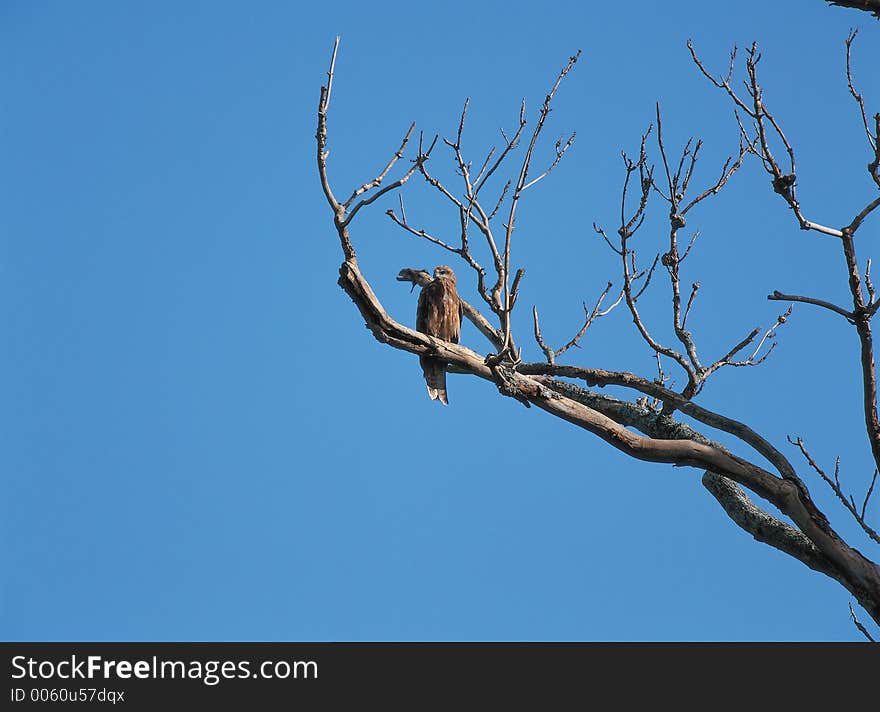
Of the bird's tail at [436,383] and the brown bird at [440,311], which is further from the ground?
the brown bird at [440,311]

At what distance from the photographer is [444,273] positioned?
7508 millimetres

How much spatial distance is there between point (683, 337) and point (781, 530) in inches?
41.4

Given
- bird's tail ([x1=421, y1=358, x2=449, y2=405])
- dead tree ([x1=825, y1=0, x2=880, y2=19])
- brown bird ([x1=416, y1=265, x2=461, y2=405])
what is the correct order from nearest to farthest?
dead tree ([x1=825, y1=0, x2=880, y2=19]), bird's tail ([x1=421, y1=358, x2=449, y2=405]), brown bird ([x1=416, y1=265, x2=461, y2=405])

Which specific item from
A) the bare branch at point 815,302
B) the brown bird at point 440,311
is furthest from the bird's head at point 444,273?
the bare branch at point 815,302

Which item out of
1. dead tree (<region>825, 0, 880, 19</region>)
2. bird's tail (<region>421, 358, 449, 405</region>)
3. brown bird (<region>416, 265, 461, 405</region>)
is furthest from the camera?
brown bird (<region>416, 265, 461, 405</region>)

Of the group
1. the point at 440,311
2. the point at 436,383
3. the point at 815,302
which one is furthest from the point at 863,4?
the point at 440,311

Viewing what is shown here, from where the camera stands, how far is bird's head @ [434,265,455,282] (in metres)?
7.43

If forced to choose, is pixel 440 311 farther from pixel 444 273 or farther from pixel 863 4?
pixel 863 4

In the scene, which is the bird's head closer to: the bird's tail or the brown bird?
the brown bird

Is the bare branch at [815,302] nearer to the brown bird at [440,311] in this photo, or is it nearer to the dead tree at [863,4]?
the dead tree at [863,4]

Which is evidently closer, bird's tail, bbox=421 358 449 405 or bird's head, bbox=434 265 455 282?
bird's tail, bbox=421 358 449 405

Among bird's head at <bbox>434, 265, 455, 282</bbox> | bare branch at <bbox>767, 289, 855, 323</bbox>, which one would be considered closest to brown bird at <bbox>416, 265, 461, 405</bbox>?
bird's head at <bbox>434, 265, 455, 282</bbox>

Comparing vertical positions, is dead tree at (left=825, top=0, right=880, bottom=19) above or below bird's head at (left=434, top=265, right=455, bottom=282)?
below

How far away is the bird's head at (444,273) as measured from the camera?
24.4 feet
